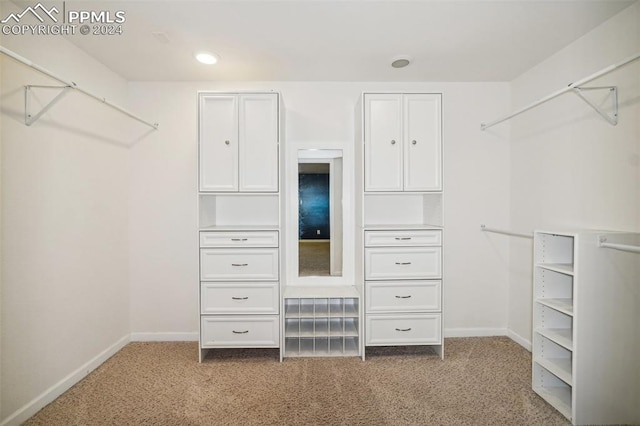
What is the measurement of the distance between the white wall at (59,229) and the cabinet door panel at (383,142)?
2.25 m

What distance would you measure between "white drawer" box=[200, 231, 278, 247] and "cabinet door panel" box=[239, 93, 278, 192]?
1.23 ft

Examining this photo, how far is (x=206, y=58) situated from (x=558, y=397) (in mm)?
3573

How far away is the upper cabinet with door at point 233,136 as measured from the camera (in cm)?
257

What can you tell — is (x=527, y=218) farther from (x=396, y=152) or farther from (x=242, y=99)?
(x=242, y=99)

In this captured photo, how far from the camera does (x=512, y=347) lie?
112 inches

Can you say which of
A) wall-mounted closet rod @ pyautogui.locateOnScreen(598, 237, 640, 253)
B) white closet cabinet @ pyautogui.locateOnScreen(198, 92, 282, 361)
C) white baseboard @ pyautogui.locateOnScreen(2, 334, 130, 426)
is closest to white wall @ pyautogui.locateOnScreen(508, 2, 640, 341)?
wall-mounted closet rod @ pyautogui.locateOnScreen(598, 237, 640, 253)

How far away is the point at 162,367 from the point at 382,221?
229cm

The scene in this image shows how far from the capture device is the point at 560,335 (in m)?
2.01

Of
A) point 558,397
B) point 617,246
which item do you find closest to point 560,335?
point 558,397

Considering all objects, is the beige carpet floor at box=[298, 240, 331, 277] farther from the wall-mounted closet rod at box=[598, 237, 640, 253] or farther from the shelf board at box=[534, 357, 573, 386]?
the wall-mounted closet rod at box=[598, 237, 640, 253]

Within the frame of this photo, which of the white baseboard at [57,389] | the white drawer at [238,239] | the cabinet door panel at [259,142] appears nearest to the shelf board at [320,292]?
the white drawer at [238,239]

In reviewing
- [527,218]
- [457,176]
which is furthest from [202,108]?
[527,218]

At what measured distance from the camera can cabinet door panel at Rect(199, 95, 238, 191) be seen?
8.44 feet

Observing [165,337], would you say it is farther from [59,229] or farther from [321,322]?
[321,322]
